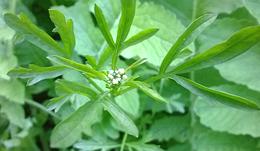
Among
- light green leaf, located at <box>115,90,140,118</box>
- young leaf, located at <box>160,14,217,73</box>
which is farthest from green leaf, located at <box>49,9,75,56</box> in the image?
light green leaf, located at <box>115,90,140,118</box>

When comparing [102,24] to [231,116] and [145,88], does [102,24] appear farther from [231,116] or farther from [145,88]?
[231,116]

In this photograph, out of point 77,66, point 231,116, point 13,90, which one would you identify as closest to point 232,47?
point 77,66

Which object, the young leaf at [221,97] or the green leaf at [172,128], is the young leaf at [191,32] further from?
the green leaf at [172,128]

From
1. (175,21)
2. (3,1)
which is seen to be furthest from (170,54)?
(3,1)

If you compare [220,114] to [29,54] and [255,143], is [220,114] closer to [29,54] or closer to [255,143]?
[255,143]

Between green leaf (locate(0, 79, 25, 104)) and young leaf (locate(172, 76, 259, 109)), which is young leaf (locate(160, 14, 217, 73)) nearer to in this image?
young leaf (locate(172, 76, 259, 109))

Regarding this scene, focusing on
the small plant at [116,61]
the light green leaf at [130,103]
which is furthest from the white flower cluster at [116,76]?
the light green leaf at [130,103]

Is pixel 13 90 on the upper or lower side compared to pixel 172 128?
upper
